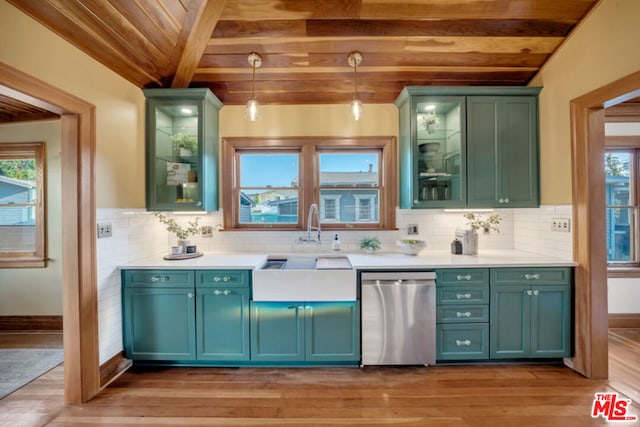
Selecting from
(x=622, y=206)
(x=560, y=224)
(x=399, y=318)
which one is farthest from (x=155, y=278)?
(x=622, y=206)

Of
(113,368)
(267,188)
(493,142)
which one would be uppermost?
(493,142)

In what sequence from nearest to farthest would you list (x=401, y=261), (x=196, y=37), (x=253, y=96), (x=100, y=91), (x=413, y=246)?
(x=100, y=91), (x=196, y=37), (x=401, y=261), (x=413, y=246), (x=253, y=96)

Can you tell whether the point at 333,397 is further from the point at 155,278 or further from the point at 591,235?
the point at 591,235

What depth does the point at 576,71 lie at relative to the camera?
7.58 feet

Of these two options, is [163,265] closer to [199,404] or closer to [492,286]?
[199,404]

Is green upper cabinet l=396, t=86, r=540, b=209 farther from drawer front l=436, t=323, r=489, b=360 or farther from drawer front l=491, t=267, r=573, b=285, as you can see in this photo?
drawer front l=436, t=323, r=489, b=360

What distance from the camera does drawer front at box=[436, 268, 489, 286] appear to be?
236 cm

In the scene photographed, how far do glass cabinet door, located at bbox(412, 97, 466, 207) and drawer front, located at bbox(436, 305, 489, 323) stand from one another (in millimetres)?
954

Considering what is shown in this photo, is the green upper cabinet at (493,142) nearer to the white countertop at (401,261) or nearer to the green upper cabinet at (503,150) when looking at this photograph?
the green upper cabinet at (503,150)

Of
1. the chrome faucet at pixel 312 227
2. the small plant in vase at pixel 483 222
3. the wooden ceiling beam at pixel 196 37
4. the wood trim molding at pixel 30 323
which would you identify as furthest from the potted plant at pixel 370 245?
the wood trim molding at pixel 30 323

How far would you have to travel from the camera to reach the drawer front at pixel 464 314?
7.75ft

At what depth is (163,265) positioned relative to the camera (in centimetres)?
235

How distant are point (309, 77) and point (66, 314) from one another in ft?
9.31

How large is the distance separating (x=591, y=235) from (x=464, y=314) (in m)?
1.19
